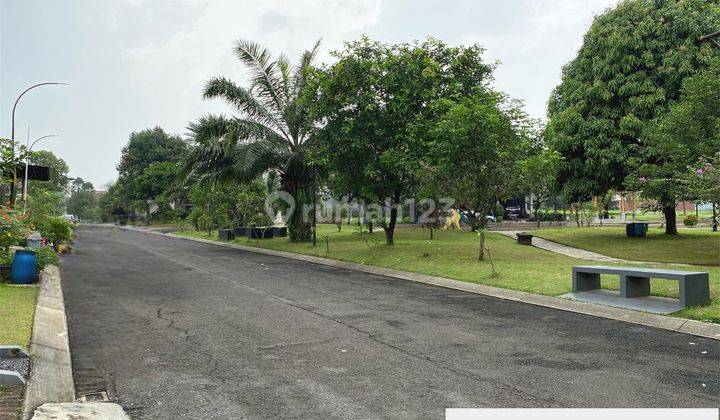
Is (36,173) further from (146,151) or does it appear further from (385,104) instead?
(146,151)

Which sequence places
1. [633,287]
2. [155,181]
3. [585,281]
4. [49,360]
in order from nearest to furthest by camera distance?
1. [49,360]
2. [633,287]
3. [585,281]
4. [155,181]

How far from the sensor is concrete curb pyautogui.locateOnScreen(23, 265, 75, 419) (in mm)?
4840

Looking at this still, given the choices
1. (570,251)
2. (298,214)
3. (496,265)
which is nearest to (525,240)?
(570,251)

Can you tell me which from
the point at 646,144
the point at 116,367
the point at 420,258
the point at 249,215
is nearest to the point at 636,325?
the point at 116,367

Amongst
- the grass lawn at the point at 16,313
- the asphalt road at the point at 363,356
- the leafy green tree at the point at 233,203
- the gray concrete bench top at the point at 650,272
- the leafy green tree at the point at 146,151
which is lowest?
the asphalt road at the point at 363,356

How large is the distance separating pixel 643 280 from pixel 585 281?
1047 millimetres

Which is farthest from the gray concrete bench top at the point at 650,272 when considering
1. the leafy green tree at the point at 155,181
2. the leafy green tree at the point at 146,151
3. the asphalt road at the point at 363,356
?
the leafy green tree at the point at 146,151

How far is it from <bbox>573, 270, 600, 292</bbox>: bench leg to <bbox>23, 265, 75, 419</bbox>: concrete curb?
8884mm

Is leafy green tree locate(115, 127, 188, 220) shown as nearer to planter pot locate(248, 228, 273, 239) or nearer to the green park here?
the green park

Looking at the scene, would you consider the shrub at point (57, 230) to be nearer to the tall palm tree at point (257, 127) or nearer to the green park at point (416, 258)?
the green park at point (416, 258)

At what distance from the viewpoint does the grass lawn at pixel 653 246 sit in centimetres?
1858

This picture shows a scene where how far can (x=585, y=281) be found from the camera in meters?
10.6

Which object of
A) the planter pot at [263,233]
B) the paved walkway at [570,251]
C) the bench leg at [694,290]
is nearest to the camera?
the bench leg at [694,290]

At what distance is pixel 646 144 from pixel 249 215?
21527 millimetres
